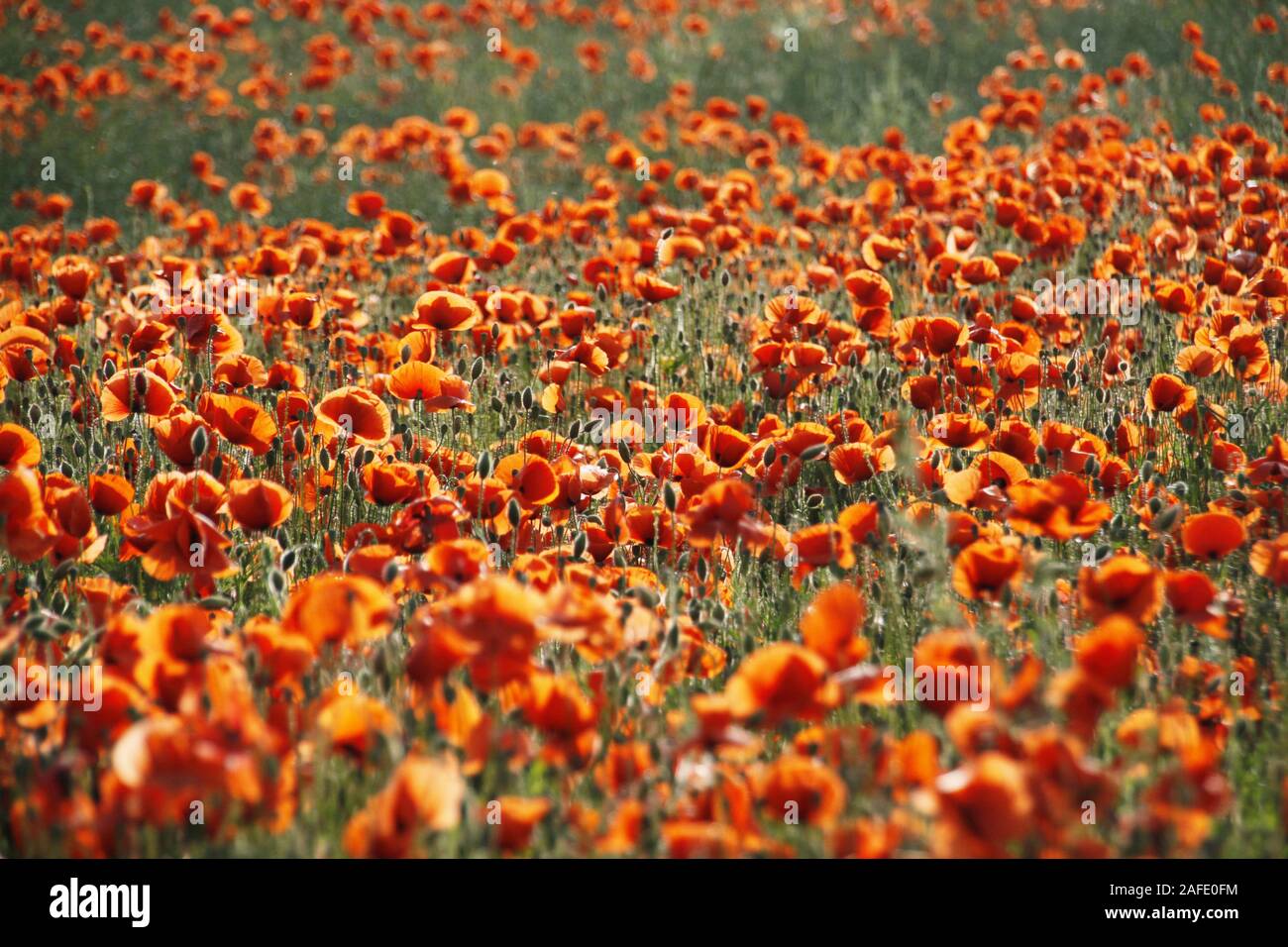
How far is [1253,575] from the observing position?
326 cm

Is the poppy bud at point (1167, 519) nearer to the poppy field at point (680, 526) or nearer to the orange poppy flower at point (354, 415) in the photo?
the poppy field at point (680, 526)

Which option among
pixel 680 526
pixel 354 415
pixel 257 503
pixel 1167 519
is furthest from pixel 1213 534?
pixel 354 415

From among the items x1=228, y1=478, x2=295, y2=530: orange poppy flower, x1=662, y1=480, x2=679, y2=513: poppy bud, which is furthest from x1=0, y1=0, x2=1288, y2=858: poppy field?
x1=662, y1=480, x2=679, y2=513: poppy bud

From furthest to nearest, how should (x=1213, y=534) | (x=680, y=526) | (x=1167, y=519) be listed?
(x=680, y=526) < (x=1167, y=519) < (x=1213, y=534)

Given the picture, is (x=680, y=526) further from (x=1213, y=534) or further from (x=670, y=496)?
(x=1213, y=534)

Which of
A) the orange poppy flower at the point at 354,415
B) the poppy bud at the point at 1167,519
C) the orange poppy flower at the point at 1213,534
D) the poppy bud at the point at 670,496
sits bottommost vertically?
the orange poppy flower at the point at 1213,534

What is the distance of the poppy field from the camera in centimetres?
180

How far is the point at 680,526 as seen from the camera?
320cm

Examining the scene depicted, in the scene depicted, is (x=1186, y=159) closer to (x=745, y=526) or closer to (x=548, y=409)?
(x=548, y=409)

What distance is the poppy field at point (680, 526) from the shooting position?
1798 mm

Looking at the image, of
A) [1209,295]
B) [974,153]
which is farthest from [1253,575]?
[974,153]

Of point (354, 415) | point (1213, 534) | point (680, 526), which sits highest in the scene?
point (354, 415)

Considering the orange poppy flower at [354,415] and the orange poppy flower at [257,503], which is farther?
the orange poppy flower at [354,415]

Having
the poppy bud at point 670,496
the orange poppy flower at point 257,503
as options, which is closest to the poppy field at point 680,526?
the orange poppy flower at point 257,503
